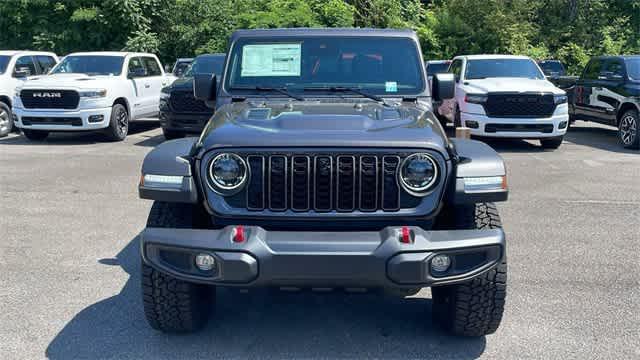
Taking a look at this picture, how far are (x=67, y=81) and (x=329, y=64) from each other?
969 centimetres

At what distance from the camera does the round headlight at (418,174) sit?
382 centimetres

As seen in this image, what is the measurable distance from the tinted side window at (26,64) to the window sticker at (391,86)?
1234 cm

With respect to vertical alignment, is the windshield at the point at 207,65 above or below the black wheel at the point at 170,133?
above

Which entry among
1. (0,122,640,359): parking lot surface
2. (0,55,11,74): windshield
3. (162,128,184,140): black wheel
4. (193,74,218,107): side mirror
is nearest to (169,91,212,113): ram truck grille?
(162,128,184,140): black wheel

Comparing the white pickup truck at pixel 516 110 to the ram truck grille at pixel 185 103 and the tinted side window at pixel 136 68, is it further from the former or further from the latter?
the tinted side window at pixel 136 68

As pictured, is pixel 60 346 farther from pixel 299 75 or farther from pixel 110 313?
pixel 299 75

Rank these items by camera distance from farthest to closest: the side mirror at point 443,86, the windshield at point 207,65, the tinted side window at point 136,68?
the tinted side window at point 136,68 → the windshield at point 207,65 → the side mirror at point 443,86

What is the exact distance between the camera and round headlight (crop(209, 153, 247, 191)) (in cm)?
383

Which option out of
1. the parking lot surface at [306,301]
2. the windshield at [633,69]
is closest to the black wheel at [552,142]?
the windshield at [633,69]

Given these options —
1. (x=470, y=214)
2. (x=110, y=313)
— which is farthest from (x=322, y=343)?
(x=110, y=313)

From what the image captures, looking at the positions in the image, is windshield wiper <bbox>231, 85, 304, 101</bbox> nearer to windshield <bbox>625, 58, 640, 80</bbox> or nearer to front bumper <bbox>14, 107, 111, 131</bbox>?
front bumper <bbox>14, 107, 111, 131</bbox>

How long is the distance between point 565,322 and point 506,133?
28.1 ft

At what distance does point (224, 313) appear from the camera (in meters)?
4.71

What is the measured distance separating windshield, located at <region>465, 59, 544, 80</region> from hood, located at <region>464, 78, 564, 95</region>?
360mm
